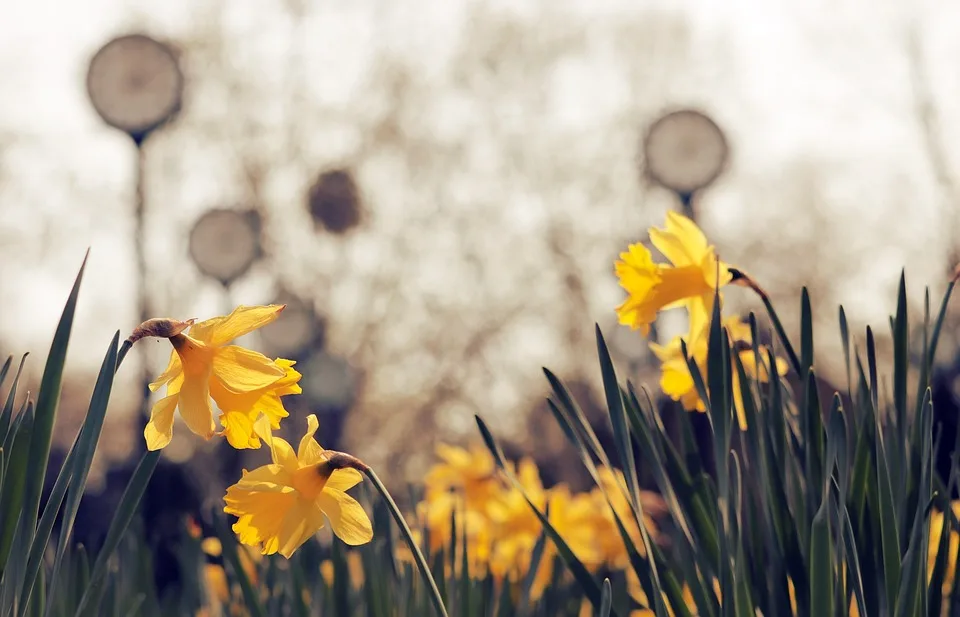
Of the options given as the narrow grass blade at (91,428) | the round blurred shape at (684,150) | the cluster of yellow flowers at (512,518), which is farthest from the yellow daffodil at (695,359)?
the round blurred shape at (684,150)

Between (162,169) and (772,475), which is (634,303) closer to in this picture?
(772,475)

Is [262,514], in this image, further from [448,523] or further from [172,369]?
[448,523]

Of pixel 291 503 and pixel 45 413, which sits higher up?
pixel 45 413

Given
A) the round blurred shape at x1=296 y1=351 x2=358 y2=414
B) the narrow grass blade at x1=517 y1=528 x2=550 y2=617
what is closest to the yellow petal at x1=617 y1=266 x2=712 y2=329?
the narrow grass blade at x1=517 y1=528 x2=550 y2=617

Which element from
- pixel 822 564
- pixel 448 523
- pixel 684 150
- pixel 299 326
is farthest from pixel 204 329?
pixel 299 326

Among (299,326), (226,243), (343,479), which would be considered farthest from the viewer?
(299,326)

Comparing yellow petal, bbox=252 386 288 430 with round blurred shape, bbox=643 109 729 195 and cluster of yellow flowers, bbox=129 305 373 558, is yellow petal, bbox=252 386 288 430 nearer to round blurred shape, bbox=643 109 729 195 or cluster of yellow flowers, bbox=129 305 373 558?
cluster of yellow flowers, bbox=129 305 373 558
